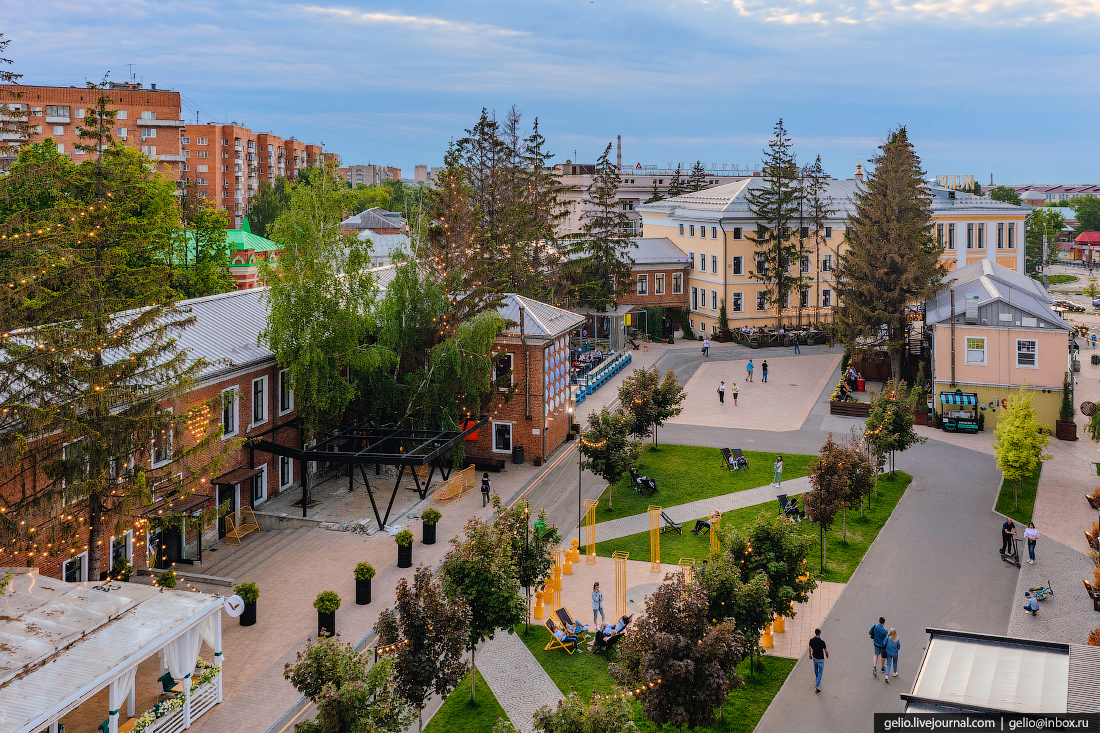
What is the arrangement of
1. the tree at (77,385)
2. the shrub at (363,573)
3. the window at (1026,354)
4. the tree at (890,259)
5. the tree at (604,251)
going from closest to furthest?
1. the tree at (77,385)
2. the shrub at (363,573)
3. the window at (1026,354)
4. the tree at (890,259)
5. the tree at (604,251)

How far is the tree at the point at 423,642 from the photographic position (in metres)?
13.7

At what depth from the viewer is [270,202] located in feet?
302

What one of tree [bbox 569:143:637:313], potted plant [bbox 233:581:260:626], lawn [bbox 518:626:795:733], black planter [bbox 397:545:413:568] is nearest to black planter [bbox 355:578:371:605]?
potted plant [bbox 233:581:260:626]

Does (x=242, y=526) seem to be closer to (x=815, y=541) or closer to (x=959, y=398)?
(x=815, y=541)

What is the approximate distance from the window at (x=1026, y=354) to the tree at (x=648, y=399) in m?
15.5

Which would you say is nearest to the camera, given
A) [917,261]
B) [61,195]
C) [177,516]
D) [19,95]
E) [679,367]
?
[177,516]

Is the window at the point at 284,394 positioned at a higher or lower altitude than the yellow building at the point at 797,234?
lower

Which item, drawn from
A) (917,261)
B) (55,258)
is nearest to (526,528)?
(55,258)

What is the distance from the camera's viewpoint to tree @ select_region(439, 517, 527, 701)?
15.8 meters

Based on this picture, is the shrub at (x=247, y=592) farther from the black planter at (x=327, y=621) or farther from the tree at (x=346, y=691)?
the tree at (x=346, y=691)

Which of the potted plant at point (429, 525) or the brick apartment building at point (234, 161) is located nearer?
the potted plant at point (429, 525)

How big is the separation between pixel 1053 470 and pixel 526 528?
22657mm

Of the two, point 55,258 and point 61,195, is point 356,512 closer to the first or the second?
point 55,258

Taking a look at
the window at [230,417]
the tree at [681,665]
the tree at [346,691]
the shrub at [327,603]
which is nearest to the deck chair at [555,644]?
the tree at [681,665]
